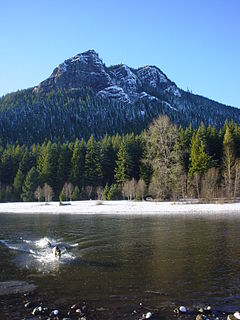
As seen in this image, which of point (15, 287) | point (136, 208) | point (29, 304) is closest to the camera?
point (29, 304)

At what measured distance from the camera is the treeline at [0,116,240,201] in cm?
6619

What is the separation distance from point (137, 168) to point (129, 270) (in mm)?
69259

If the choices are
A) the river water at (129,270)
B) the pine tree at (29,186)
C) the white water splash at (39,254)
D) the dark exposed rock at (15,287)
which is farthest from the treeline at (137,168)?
the dark exposed rock at (15,287)

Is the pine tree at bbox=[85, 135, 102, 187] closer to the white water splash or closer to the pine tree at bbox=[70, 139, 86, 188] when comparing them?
the pine tree at bbox=[70, 139, 86, 188]

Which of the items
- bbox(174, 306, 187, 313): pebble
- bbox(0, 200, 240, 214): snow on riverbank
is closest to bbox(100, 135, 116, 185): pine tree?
bbox(0, 200, 240, 214): snow on riverbank

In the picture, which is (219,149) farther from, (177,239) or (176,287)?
(176,287)

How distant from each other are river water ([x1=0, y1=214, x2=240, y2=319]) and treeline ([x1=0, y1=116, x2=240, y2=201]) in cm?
3518

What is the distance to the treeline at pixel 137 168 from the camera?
66.2 m

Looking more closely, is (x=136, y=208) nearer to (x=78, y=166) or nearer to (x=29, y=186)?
(x=78, y=166)

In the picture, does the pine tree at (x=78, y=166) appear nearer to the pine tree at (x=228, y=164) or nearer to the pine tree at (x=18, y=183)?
the pine tree at (x=18, y=183)

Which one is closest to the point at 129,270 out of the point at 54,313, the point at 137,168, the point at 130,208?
the point at 54,313

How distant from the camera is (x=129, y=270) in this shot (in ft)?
57.1

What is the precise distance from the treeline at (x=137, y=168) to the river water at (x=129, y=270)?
35.2 metres

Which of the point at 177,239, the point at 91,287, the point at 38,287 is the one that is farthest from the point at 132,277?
the point at 177,239
